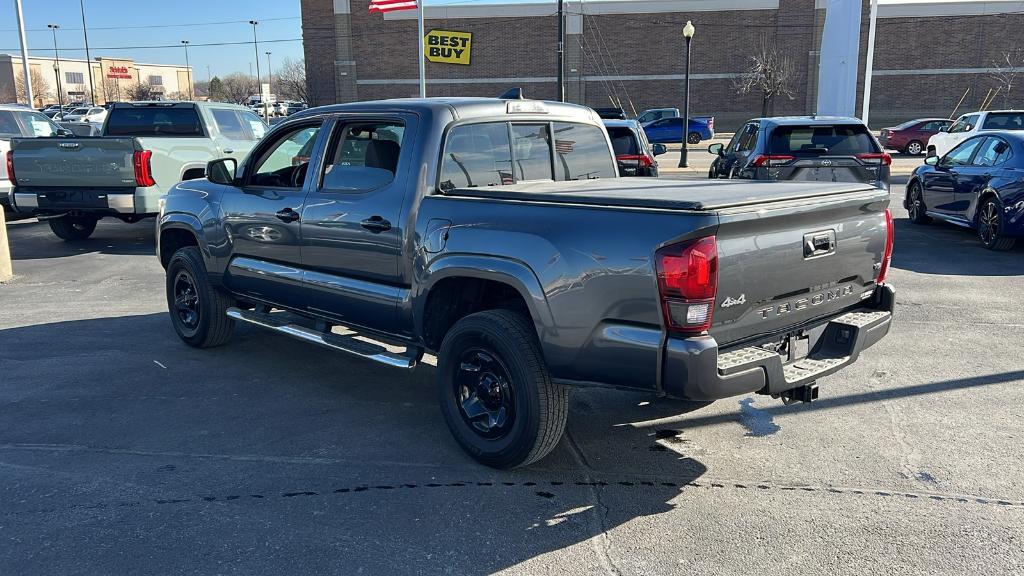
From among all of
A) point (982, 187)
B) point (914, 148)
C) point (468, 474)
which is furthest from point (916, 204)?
point (914, 148)

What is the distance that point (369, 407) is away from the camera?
5484mm

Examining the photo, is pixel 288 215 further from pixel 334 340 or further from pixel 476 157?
pixel 476 157

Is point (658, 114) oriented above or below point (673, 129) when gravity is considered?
above

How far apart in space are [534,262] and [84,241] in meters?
11.1

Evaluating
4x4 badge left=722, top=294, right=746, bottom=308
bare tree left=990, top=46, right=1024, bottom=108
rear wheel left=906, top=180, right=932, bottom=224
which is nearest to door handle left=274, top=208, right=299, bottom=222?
4x4 badge left=722, top=294, right=746, bottom=308

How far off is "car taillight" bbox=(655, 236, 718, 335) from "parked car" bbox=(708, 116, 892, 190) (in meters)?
8.17

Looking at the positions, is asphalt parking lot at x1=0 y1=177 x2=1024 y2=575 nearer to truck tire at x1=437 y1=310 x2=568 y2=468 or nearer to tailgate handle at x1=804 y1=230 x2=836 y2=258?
truck tire at x1=437 y1=310 x2=568 y2=468

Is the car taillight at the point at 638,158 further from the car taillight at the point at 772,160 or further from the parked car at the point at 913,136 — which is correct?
the parked car at the point at 913,136

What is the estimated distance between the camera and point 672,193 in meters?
4.13

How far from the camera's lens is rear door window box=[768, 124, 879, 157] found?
11.3m

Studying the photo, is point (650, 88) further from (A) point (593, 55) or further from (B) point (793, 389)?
(B) point (793, 389)

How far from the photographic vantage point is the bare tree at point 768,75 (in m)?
49.6

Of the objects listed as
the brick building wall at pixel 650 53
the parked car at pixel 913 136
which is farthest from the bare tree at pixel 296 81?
the parked car at pixel 913 136

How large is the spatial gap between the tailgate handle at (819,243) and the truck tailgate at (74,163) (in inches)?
385
